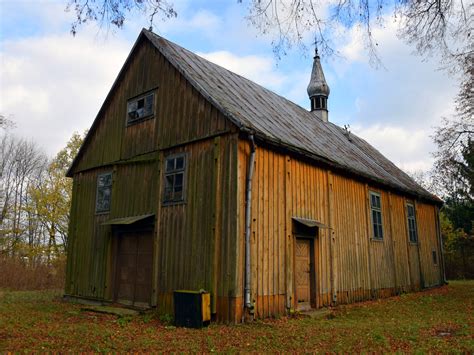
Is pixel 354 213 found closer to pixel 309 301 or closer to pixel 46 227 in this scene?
pixel 309 301

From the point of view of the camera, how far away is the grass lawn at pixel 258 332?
7273 mm

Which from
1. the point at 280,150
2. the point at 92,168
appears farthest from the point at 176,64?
the point at 92,168

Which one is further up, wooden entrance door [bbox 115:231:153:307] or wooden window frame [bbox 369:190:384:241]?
wooden window frame [bbox 369:190:384:241]

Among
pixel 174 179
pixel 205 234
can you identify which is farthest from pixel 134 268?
pixel 205 234

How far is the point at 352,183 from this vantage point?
1504 centimetres

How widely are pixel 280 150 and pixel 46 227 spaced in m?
25.4

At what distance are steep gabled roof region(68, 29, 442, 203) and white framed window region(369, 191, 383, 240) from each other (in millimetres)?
662

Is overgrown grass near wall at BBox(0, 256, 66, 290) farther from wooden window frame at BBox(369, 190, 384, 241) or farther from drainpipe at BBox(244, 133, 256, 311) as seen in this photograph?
wooden window frame at BBox(369, 190, 384, 241)

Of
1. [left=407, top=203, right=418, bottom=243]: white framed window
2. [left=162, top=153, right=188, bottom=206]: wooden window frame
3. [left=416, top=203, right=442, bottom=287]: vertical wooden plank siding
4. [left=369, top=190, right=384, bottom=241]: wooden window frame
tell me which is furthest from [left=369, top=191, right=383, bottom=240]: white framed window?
[left=162, top=153, right=188, bottom=206]: wooden window frame

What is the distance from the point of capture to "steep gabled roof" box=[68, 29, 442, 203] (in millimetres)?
11410

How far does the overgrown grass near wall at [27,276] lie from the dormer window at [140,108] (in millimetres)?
12413

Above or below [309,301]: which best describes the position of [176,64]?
above

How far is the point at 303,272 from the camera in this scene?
40.1 feet

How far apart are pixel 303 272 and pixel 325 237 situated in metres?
1.55
